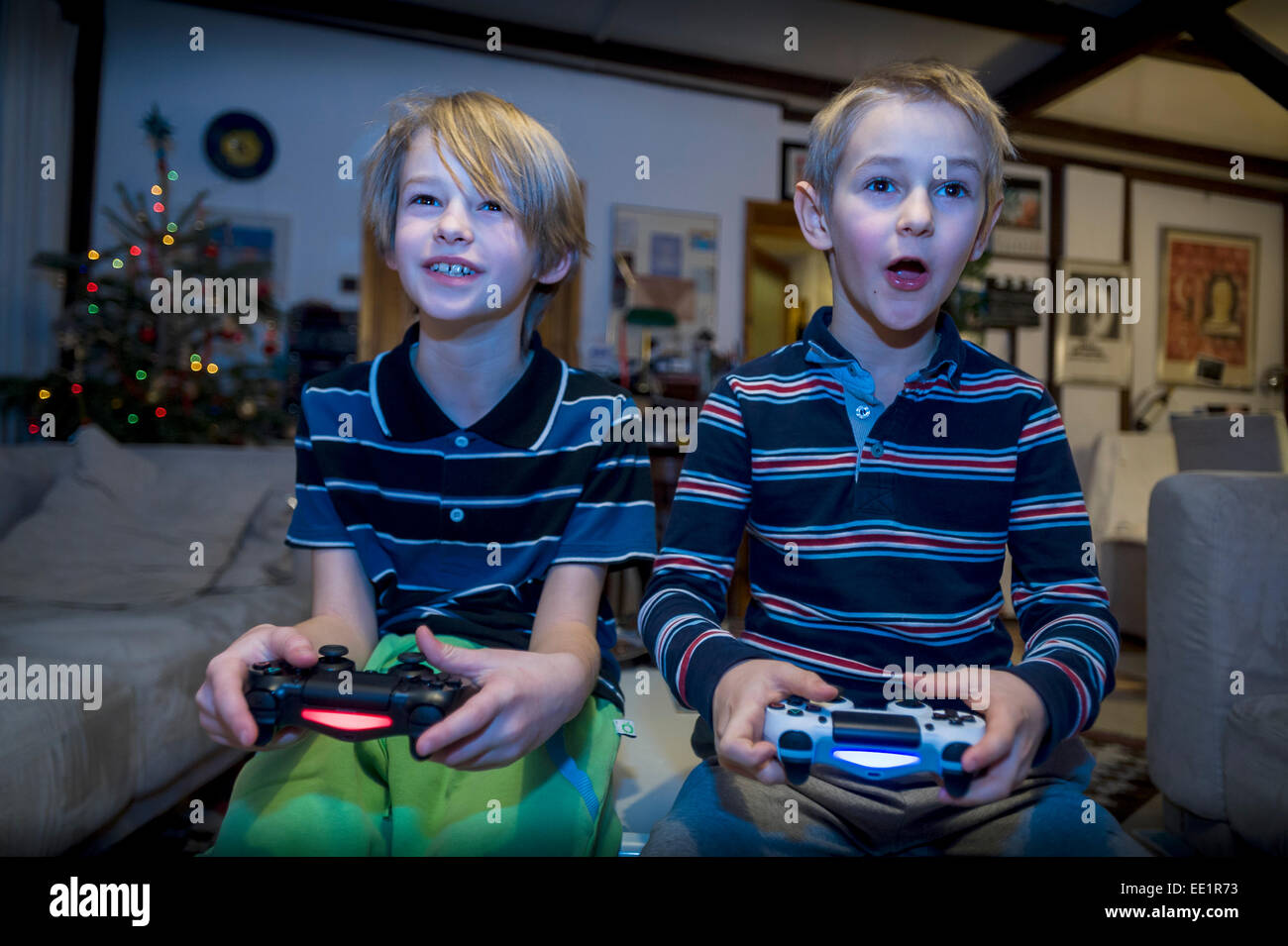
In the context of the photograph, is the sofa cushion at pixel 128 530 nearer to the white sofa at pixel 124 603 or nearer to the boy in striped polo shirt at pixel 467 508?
the white sofa at pixel 124 603

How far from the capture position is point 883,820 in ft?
1.79

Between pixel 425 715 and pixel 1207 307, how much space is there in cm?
479

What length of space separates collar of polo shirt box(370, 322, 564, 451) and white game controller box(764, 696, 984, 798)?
364 mm

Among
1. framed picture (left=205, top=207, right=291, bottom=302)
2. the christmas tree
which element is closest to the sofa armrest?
the christmas tree

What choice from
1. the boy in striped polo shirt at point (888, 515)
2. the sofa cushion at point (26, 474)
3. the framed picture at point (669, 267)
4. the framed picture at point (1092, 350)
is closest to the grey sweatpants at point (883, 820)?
the boy in striped polo shirt at point (888, 515)

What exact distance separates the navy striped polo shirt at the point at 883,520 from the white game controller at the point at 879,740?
0.18 meters

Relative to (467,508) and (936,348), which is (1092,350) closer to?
(936,348)

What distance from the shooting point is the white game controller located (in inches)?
14.4

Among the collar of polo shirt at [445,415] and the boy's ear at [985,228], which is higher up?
the boy's ear at [985,228]

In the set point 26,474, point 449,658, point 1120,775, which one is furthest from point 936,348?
point 26,474

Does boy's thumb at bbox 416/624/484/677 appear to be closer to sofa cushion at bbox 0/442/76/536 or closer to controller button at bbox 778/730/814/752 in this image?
controller button at bbox 778/730/814/752

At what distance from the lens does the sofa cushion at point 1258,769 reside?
0.85 meters

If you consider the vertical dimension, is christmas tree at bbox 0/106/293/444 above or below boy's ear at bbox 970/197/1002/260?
above
